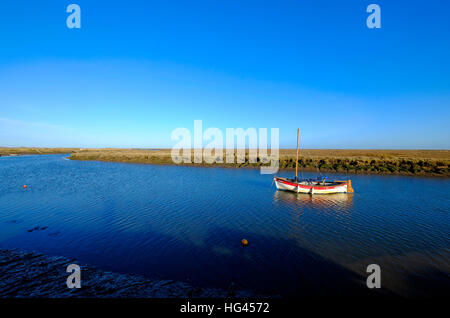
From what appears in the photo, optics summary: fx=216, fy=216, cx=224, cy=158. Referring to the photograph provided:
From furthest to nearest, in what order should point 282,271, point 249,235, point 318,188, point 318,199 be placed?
point 318,188, point 318,199, point 249,235, point 282,271

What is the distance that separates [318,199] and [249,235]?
13.7 meters

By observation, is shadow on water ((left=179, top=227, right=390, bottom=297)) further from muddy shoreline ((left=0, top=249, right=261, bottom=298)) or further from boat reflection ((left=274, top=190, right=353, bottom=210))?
boat reflection ((left=274, top=190, right=353, bottom=210))

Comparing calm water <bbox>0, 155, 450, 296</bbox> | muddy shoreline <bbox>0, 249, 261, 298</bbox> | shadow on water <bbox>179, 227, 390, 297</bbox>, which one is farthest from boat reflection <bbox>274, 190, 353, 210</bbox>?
muddy shoreline <bbox>0, 249, 261, 298</bbox>

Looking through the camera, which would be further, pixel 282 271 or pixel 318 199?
pixel 318 199

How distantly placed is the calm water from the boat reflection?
12cm

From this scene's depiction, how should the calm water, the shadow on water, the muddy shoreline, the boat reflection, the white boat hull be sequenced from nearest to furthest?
the muddy shoreline → the shadow on water → the calm water → the boat reflection → the white boat hull

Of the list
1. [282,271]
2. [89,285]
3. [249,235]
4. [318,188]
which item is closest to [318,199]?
[318,188]

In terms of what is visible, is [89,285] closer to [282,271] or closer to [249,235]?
[282,271]

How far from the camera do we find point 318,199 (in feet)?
80.4

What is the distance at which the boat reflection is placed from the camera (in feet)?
71.2

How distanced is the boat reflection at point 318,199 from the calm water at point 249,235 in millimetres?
123

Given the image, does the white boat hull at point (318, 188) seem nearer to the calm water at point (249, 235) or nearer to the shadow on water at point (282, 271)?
A: the calm water at point (249, 235)
